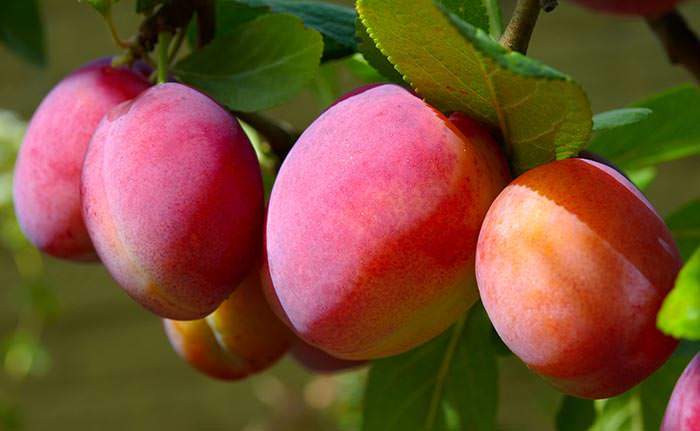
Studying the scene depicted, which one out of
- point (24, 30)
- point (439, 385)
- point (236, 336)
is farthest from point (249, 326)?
point (24, 30)

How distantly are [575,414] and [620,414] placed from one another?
26 mm

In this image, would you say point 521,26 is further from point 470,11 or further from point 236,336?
point 236,336

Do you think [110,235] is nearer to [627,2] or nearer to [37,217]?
[37,217]

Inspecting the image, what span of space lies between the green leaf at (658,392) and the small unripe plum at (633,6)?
0.20 metres

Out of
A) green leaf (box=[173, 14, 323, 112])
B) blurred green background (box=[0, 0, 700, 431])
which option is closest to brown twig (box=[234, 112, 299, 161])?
green leaf (box=[173, 14, 323, 112])

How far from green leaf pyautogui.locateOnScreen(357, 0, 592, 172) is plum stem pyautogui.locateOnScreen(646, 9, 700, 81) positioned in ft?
0.88

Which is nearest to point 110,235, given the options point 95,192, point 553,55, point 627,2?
point 95,192

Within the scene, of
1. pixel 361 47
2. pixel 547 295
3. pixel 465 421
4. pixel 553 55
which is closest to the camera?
pixel 547 295

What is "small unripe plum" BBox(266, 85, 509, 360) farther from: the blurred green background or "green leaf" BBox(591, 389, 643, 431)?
the blurred green background

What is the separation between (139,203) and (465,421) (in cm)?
24

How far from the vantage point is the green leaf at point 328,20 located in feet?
1.75

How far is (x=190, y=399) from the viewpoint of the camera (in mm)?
1826

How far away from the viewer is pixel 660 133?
571 millimetres

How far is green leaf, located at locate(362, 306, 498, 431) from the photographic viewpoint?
55cm
